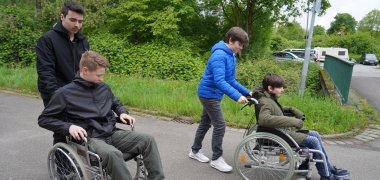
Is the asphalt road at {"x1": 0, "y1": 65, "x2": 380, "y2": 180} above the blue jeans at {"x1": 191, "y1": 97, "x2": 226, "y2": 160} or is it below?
below

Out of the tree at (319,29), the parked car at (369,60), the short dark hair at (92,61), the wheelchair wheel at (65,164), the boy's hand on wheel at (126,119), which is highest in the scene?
the tree at (319,29)

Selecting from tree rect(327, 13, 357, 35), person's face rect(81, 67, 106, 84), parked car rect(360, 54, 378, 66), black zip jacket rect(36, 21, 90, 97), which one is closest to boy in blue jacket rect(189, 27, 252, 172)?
person's face rect(81, 67, 106, 84)

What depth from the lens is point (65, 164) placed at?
9.93 feet

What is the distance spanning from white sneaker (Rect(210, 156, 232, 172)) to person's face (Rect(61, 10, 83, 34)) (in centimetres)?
223

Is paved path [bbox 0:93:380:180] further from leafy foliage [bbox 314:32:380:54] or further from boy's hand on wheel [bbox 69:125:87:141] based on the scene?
leafy foliage [bbox 314:32:380:54]

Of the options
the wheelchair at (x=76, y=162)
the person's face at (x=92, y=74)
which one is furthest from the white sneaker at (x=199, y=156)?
the person's face at (x=92, y=74)

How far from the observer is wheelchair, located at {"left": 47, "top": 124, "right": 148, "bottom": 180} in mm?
2703

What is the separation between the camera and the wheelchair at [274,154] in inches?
131

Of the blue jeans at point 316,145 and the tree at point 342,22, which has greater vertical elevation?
the tree at point 342,22

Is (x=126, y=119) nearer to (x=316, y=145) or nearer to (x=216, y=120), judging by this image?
(x=216, y=120)

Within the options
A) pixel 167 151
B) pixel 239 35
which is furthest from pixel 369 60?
pixel 239 35

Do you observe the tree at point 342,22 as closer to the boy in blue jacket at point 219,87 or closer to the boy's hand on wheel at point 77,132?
the boy in blue jacket at point 219,87

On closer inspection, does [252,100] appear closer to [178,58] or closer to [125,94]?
[125,94]

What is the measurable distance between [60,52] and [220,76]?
5.45 ft
